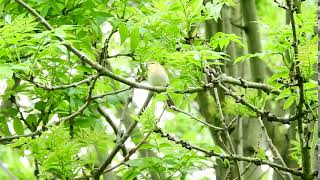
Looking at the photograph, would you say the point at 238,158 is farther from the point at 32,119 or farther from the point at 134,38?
the point at 32,119

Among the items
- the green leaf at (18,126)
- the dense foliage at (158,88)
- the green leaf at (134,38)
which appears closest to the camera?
the dense foliage at (158,88)

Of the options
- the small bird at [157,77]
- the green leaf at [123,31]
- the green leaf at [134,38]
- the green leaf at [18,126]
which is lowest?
the green leaf at [18,126]

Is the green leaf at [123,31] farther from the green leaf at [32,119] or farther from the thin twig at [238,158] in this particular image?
the green leaf at [32,119]

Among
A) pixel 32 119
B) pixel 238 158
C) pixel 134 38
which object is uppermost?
pixel 134 38

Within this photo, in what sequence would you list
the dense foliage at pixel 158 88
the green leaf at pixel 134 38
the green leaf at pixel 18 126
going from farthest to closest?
the green leaf at pixel 18 126
the green leaf at pixel 134 38
the dense foliage at pixel 158 88

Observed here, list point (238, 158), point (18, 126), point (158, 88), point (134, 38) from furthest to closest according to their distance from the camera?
1. point (18, 126)
2. point (134, 38)
3. point (158, 88)
4. point (238, 158)

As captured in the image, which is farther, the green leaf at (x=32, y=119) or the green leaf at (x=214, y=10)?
the green leaf at (x=32, y=119)

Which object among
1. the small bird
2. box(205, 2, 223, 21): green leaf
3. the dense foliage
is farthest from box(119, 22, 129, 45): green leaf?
box(205, 2, 223, 21): green leaf

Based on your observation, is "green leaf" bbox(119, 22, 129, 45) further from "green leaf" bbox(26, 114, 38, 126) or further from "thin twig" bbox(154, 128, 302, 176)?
"green leaf" bbox(26, 114, 38, 126)

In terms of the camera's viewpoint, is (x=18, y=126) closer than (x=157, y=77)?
No

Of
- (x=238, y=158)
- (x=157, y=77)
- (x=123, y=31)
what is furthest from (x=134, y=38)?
(x=238, y=158)

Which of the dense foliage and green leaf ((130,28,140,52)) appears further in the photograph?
green leaf ((130,28,140,52))

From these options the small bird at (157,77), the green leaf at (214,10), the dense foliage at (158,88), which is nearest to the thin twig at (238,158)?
the dense foliage at (158,88)

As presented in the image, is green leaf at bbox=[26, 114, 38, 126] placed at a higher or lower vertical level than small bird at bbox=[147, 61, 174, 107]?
lower
